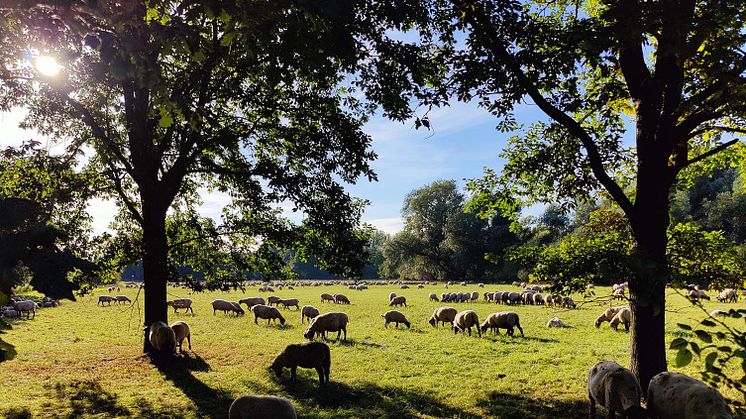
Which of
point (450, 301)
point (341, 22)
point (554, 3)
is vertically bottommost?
point (450, 301)

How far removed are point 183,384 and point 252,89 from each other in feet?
28.2

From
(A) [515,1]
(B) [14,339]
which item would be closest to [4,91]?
(B) [14,339]

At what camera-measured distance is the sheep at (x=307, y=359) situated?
446 inches

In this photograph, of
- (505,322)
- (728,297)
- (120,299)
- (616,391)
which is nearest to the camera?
(616,391)

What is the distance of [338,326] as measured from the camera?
1816 cm

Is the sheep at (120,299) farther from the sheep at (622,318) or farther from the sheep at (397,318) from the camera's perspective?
the sheep at (622,318)

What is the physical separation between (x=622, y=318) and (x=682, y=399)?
15059 millimetres

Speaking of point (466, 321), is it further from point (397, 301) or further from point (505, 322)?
point (397, 301)

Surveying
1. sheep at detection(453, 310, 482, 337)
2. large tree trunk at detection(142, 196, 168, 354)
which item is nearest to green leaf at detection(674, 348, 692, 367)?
large tree trunk at detection(142, 196, 168, 354)

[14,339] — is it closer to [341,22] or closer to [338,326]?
[338,326]

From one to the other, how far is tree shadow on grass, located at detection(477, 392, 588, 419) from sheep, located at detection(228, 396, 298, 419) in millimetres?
4091

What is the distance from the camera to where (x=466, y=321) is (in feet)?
65.9

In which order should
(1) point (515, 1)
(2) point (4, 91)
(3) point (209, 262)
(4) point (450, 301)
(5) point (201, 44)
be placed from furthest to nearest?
1. (4) point (450, 301)
2. (3) point (209, 262)
3. (2) point (4, 91)
4. (1) point (515, 1)
5. (5) point (201, 44)

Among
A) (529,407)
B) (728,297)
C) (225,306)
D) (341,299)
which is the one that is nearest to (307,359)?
(529,407)
